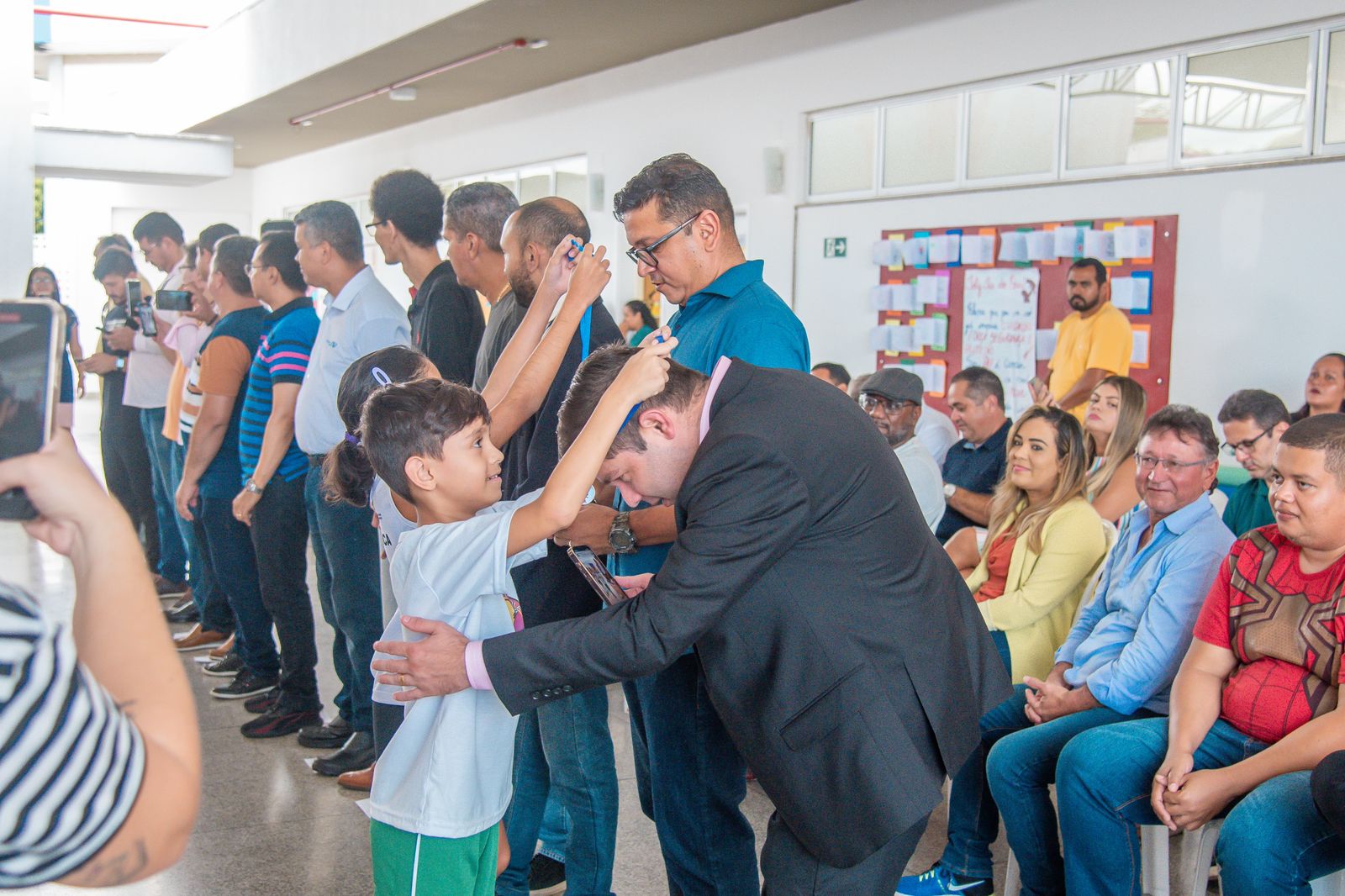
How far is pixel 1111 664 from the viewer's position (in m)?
2.79

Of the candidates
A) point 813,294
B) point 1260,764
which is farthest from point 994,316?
point 1260,764

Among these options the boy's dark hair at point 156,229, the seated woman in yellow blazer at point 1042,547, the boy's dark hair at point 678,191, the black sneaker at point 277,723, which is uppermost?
the boy's dark hair at point 156,229

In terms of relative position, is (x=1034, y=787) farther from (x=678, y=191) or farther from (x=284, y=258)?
(x=284, y=258)

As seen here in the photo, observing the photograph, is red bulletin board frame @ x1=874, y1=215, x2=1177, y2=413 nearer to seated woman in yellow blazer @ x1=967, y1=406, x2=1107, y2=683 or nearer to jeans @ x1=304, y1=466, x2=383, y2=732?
seated woman in yellow blazer @ x1=967, y1=406, x2=1107, y2=683

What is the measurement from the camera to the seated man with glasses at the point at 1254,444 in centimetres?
407

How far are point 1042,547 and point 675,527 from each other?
1568 millimetres

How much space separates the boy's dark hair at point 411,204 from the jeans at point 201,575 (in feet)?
6.44

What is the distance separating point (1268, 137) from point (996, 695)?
15.7 ft

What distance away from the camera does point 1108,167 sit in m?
6.34

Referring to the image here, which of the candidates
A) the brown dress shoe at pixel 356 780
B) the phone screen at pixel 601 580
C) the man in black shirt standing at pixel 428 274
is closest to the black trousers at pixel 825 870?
the phone screen at pixel 601 580

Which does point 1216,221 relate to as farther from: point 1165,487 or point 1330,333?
point 1165,487

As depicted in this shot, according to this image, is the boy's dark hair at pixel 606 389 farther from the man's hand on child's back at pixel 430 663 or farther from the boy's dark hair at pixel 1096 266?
the boy's dark hair at pixel 1096 266

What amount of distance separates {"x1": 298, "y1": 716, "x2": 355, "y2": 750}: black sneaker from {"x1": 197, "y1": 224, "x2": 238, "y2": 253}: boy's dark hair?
2.33 m

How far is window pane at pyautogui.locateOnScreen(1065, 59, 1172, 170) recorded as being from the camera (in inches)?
238
